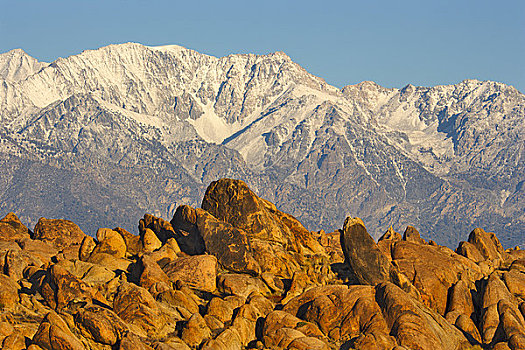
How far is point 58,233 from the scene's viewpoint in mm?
99875

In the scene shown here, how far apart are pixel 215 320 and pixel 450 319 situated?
2251cm

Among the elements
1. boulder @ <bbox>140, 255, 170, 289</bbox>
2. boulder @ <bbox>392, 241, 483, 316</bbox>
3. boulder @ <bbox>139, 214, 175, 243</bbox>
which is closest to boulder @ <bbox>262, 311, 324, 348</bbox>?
boulder @ <bbox>140, 255, 170, 289</bbox>

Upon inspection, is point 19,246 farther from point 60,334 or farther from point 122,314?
point 60,334

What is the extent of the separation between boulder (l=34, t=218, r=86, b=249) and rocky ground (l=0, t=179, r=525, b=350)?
196 mm

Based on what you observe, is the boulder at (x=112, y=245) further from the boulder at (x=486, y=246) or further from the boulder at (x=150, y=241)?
the boulder at (x=486, y=246)

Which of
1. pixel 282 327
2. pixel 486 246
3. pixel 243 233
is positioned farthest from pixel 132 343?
pixel 486 246

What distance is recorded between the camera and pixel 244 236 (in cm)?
8519

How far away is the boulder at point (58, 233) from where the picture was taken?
9856 cm

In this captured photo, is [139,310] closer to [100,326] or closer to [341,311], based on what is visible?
[100,326]

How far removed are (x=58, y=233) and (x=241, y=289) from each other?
107 ft

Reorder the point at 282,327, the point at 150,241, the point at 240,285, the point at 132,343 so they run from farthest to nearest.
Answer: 1. the point at 150,241
2. the point at 240,285
3. the point at 282,327
4. the point at 132,343

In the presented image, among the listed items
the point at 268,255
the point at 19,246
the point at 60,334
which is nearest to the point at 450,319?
the point at 268,255

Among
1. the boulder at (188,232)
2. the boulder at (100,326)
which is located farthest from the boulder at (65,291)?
the boulder at (188,232)

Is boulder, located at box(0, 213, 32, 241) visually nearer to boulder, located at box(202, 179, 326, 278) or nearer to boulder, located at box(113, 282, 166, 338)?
boulder, located at box(202, 179, 326, 278)
